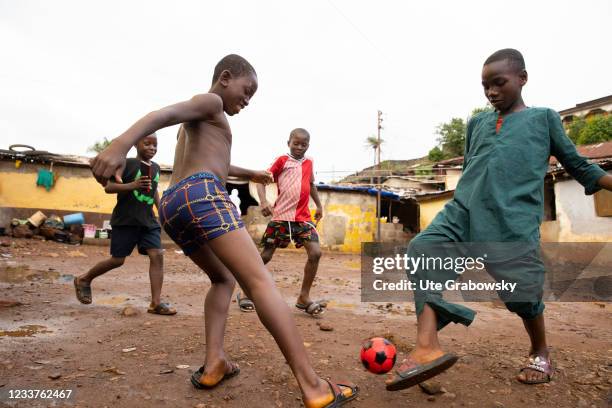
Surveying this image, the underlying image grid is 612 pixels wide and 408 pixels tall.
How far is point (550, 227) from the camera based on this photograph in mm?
10641

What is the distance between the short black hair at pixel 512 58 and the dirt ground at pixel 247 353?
5.92 ft

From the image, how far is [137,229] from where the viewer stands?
3939 millimetres

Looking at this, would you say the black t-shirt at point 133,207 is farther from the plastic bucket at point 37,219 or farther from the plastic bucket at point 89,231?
the plastic bucket at point 37,219

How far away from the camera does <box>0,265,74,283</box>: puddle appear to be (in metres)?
5.54

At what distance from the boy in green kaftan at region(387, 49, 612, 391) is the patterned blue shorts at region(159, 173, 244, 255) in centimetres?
100

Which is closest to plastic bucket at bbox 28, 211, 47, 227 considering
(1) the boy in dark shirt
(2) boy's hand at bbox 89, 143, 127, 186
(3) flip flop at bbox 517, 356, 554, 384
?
(1) the boy in dark shirt

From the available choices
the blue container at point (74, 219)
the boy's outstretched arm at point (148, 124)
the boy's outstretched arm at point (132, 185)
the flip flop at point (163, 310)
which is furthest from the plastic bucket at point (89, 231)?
the boy's outstretched arm at point (148, 124)

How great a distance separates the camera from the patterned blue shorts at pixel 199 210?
1.86 metres

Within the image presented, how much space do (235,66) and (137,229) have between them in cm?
239

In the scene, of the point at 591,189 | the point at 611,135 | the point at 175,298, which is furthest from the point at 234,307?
the point at 611,135

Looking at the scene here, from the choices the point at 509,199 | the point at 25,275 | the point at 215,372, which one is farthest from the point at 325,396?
the point at 25,275

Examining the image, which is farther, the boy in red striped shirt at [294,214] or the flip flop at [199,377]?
the boy in red striped shirt at [294,214]

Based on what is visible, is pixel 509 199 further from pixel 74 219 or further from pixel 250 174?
pixel 74 219

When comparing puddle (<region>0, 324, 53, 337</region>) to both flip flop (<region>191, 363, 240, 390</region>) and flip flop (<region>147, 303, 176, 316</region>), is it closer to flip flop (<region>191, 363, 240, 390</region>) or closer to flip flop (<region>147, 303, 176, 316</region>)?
flip flop (<region>147, 303, 176, 316</region>)
